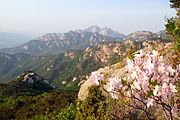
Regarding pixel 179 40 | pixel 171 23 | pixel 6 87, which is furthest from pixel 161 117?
pixel 6 87

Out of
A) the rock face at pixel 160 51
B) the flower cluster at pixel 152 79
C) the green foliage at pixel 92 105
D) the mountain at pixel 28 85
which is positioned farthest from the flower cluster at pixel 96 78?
the mountain at pixel 28 85

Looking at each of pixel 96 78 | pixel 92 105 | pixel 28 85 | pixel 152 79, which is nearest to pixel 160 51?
pixel 152 79

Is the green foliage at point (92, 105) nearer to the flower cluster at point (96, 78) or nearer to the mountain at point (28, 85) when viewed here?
the flower cluster at point (96, 78)

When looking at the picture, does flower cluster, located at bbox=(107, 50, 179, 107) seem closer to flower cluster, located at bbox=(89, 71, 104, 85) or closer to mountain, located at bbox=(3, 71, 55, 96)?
flower cluster, located at bbox=(89, 71, 104, 85)

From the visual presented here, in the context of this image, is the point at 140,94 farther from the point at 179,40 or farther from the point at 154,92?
the point at 179,40

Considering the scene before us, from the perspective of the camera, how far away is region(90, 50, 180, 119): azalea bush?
5648 millimetres

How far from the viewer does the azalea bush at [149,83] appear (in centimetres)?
565

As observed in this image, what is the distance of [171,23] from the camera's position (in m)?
12.8

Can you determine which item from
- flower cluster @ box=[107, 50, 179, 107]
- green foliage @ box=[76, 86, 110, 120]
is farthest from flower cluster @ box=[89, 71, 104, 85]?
green foliage @ box=[76, 86, 110, 120]

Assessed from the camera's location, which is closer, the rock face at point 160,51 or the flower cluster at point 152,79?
the flower cluster at point 152,79

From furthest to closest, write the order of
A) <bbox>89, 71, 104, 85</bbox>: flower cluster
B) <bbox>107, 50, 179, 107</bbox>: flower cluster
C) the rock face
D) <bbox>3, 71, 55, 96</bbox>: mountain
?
<bbox>3, 71, 55, 96</bbox>: mountain < the rock face < <bbox>89, 71, 104, 85</bbox>: flower cluster < <bbox>107, 50, 179, 107</bbox>: flower cluster

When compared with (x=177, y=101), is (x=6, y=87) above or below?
below

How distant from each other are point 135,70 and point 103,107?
41.4 feet

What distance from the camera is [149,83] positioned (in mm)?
5766
